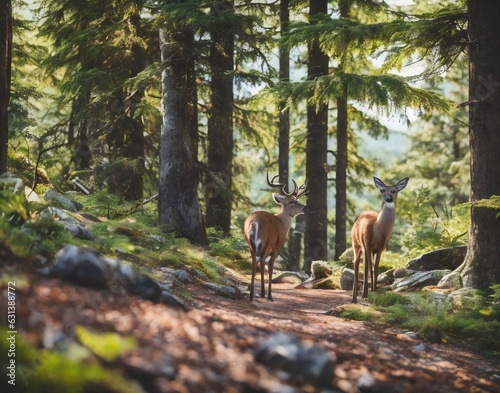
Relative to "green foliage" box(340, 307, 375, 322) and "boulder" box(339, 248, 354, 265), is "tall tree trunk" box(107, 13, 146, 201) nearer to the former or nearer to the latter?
"boulder" box(339, 248, 354, 265)

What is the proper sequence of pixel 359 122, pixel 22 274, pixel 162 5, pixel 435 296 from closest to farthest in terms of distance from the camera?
pixel 22 274 → pixel 435 296 → pixel 162 5 → pixel 359 122

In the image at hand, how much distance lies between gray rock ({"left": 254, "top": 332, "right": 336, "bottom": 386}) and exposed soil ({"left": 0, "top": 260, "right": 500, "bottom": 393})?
73 millimetres

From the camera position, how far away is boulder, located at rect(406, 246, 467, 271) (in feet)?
43.6

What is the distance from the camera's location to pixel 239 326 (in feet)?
18.4

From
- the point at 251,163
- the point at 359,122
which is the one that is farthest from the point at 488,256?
the point at 251,163

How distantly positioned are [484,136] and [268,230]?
13.8 ft

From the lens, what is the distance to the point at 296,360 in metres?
4.66

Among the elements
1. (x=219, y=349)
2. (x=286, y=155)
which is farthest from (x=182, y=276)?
(x=286, y=155)

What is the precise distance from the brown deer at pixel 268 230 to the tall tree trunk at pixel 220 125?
3.30 meters

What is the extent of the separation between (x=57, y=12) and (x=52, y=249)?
15.9 m

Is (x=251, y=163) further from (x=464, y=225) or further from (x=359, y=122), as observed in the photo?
(x=464, y=225)

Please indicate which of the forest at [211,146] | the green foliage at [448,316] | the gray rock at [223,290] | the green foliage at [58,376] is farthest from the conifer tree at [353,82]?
the green foliage at [58,376]

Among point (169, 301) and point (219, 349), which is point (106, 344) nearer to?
point (219, 349)

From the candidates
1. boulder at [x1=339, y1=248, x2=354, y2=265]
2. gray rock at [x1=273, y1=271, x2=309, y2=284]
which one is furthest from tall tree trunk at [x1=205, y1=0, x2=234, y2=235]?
boulder at [x1=339, y1=248, x2=354, y2=265]
